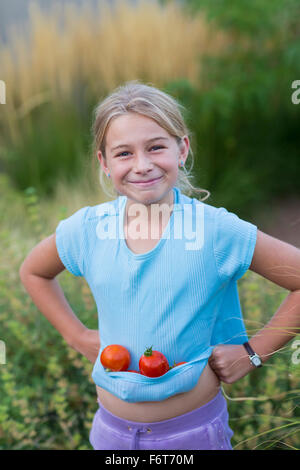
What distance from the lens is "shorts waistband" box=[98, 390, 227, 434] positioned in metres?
1.66

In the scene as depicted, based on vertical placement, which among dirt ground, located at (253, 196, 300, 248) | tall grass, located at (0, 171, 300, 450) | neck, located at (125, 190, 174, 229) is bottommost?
dirt ground, located at (253, 196, 300, 248)

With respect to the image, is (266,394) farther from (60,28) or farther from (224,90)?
(60,28)

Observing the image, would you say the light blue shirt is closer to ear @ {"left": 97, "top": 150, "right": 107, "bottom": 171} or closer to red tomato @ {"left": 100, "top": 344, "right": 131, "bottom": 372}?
red tomato @ {"left": 100, "top": 344, "right": 131, "bottom": 372}

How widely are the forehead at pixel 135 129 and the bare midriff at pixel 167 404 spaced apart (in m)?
0.74

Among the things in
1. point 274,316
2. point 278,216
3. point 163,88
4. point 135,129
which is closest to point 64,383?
point 274,316

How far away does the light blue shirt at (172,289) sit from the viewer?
1.60 metres

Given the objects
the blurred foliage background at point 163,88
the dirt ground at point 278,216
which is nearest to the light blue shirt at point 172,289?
the blurred foliage background at point 163,88

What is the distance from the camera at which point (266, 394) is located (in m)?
2.44

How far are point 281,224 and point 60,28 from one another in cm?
340

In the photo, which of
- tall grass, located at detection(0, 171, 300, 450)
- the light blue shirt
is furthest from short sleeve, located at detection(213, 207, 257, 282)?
tall grass, located at detection(0, 171, 300, 450)

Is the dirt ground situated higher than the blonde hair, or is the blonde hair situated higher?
the blonde hair

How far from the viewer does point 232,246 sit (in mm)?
1607

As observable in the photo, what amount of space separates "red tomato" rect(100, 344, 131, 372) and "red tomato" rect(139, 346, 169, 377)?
0.06 m
